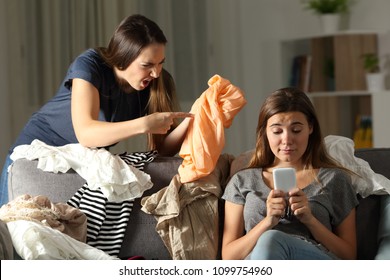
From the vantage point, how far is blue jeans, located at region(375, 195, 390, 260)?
102 inches

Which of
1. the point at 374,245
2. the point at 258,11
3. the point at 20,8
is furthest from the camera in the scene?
the point at 258,11

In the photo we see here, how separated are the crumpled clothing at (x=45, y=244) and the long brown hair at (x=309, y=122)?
0.64 meters

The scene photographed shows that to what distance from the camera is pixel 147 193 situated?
2916mm

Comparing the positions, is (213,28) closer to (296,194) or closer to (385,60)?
(385,60)

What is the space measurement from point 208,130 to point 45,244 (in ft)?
2.32

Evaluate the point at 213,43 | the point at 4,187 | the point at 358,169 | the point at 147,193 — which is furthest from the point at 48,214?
the point at 213,43

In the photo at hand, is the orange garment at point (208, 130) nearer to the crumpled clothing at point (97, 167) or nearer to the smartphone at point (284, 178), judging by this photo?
the crumpled clothing at point (97, 167)

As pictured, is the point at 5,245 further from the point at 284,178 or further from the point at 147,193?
the point at 284,178

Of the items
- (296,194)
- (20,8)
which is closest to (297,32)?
(20,8)

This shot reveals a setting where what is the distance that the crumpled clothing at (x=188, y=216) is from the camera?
9.02 feet

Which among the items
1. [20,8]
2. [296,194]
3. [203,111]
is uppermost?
[20,8]

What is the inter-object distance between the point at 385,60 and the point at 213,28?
1.22 meters

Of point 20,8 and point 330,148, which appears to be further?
point 20,8

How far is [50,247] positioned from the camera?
250 centimetres
